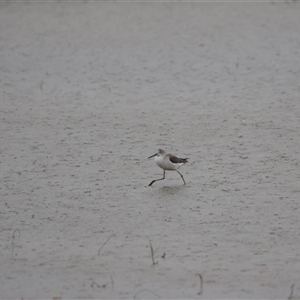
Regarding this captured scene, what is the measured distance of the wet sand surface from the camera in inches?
258

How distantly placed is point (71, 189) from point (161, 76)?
5964 millimetres

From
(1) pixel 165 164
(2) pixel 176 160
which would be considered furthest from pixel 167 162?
(2) pixel 176 160

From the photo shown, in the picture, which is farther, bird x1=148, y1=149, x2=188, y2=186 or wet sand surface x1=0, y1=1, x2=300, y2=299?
bird x1=148, y1=149, x2=188, y2=186

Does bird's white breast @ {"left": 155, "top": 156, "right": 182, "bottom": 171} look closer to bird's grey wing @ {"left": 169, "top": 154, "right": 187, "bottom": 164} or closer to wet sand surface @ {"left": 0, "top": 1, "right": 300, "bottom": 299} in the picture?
bird's grey wing @ {"left": 169, "top": 154, "right": 187, "bottom": 164}

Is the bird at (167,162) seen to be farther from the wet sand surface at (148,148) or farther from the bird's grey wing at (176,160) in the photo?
the wet sand surface at (148,148)

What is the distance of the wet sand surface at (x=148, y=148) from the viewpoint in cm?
655

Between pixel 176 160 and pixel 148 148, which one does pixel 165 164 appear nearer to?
pixel 176 160

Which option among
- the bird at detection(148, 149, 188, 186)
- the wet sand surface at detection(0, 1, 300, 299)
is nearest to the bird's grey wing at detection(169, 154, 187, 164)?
the bird at detection(148, 149, 188, 186)

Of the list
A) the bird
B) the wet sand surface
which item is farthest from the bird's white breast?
the wet sand surface

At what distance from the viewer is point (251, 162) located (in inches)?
376

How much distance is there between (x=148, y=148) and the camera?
33.5 feet

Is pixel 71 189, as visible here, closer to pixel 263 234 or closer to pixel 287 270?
pixel 263 234

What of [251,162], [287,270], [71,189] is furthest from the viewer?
[251,162]

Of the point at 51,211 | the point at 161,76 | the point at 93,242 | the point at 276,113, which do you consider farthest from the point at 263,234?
the point at 161,76
